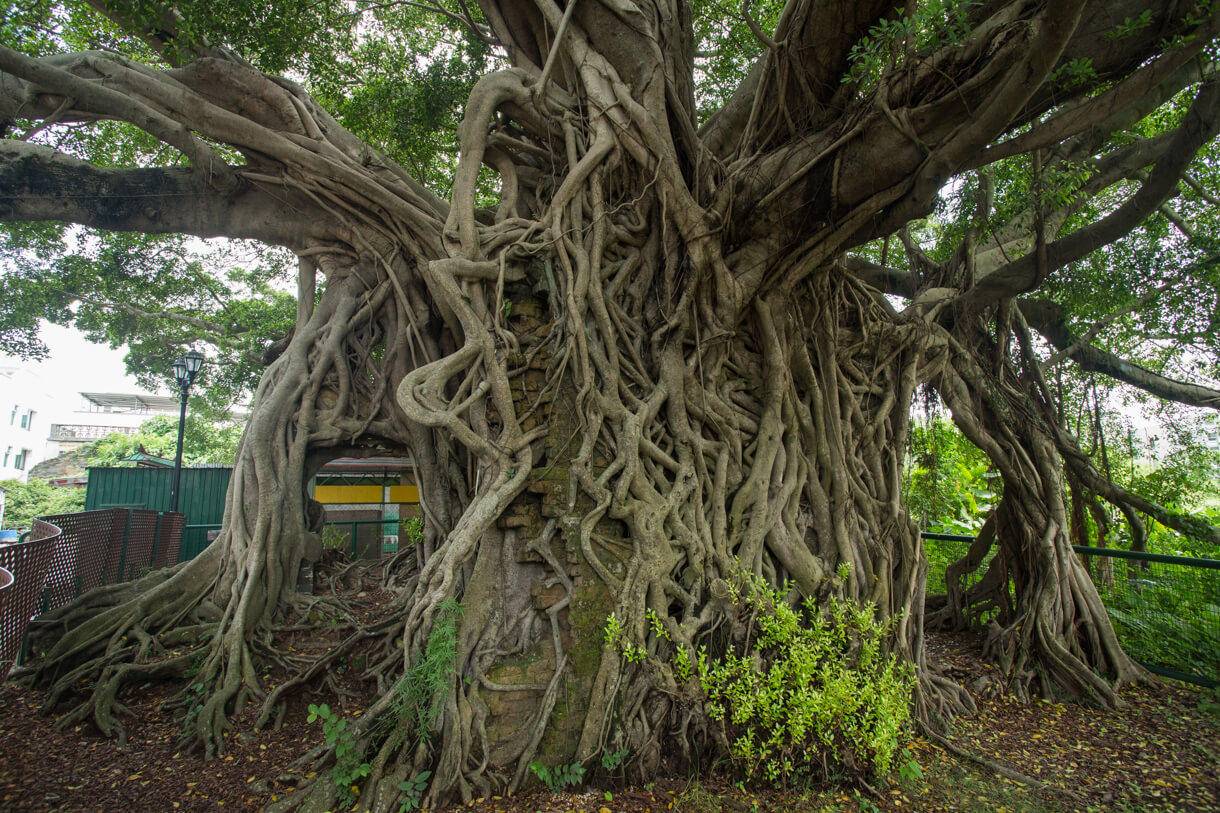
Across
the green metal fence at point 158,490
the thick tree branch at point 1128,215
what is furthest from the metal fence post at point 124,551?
the thick tree branch at point 1128,215

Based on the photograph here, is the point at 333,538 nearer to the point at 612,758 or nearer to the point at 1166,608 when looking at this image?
the point at 612,758

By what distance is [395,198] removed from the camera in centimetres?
459

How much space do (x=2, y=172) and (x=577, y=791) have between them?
5619mm

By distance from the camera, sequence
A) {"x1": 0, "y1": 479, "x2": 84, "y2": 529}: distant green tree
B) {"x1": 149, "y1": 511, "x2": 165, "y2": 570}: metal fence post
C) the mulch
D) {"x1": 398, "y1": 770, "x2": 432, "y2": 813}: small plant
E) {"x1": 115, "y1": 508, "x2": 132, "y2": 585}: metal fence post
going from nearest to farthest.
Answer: {"x1": 398, "y1": 770, "x2": 432, "y2": 813}: small plant
the mulch
{"x1": 115, "y1": 508, "x2": 132, "y2": 585}: metal fence post
{"x1": 149, "y1": 511, "x2": 165, "y2": 570}: metal fence post
{"x1": 0, "y1": 479, "x2": 84, "y2": 529}: distant green tree

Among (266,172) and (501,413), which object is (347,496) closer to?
(266,172)

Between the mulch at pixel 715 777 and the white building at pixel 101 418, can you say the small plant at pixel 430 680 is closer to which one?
the mulch at pixel 715 777

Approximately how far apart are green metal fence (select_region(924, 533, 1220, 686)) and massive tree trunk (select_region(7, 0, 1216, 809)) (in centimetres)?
60

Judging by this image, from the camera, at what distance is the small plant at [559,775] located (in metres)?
2.80

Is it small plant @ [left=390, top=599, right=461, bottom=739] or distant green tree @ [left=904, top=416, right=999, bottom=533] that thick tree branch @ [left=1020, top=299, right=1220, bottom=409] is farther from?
small plant @ [left=390, top=599, right=461, bottom=739]

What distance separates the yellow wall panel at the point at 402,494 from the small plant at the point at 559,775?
335 inches

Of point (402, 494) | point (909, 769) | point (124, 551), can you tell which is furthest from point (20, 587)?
point (402, 494)

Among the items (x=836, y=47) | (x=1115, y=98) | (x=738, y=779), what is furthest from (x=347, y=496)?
(x=1115, y=98)

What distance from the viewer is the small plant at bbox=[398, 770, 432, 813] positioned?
8.63ft

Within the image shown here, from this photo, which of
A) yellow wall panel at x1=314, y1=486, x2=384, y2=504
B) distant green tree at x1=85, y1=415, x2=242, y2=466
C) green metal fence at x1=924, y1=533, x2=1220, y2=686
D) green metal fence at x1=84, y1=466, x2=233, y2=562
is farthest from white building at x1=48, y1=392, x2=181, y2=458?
green metal fence at x1=924, y1=533, x2=1220, y2=686
